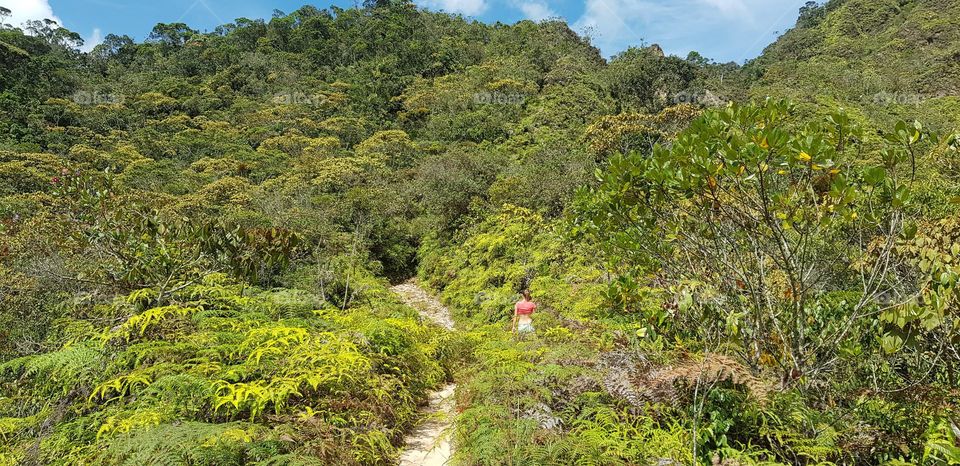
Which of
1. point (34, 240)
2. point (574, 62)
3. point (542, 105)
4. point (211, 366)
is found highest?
point (574, 62)

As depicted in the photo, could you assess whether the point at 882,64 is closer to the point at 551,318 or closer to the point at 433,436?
the point at 551,318

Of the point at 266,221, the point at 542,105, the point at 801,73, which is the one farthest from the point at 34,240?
the point at 801,73

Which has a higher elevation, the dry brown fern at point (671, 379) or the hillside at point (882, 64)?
the hillside at point (882, 64)

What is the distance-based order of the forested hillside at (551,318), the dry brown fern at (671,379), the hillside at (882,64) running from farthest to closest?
the hillside at (882,64) → the dry brown fern at (671,379) → the forested hillside at (551,318)

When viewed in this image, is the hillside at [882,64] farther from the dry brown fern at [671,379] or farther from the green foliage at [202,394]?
the green foliage at [202,394]

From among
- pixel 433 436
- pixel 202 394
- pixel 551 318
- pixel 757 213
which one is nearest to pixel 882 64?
pixel 551 318

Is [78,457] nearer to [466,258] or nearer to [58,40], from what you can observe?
[466,258]

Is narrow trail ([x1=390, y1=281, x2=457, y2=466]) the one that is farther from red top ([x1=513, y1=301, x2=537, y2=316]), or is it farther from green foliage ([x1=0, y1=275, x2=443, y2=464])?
red top ([x1=513, y1=301, x2=537, y2=316])

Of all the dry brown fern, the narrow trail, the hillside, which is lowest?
the narrow trail

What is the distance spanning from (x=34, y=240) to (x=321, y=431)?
10.5m

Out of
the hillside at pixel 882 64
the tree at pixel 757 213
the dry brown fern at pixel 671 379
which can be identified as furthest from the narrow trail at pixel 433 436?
the hillside at pixel 882 64

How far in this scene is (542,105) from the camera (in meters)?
31.3

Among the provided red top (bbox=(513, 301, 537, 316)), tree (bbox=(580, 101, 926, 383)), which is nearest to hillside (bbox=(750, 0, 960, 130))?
red top (bbox=(513, 301, 537, 316))

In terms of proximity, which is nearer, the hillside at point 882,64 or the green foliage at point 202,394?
the green foliage at point 202,394
